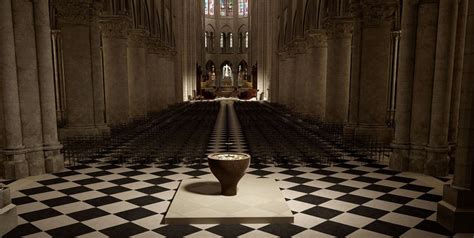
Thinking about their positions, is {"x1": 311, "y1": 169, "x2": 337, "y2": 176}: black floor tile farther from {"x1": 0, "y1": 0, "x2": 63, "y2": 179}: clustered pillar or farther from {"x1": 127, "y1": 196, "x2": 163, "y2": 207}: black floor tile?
{"x1": 0, "y1": 0, "x2": 63, "y2": 179}: clustered pillar

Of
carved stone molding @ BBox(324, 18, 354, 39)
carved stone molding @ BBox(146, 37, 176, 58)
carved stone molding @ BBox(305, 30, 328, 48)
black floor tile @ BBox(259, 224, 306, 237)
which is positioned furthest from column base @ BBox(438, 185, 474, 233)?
carved stone molding @ BBox(146, 37, 176, 58)

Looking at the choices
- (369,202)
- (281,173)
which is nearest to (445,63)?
(369,202)

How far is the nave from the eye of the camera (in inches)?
221

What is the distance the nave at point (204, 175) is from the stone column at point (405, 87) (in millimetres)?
528

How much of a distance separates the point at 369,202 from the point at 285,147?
5.54 metres

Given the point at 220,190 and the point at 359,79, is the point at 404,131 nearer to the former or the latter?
the point at 359,79

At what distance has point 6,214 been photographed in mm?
5461

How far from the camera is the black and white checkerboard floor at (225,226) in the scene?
554cm

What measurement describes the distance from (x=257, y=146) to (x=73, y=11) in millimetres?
8090

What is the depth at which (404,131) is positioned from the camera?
9.40 meters

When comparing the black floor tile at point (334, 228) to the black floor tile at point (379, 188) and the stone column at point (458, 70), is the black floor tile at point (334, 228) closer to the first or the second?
the black floor tile at point (379, 188)

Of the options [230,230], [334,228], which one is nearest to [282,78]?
[334,228]

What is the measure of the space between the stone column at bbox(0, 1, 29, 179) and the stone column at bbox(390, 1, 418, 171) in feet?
31.2

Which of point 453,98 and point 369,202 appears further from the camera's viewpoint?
point 453,98
